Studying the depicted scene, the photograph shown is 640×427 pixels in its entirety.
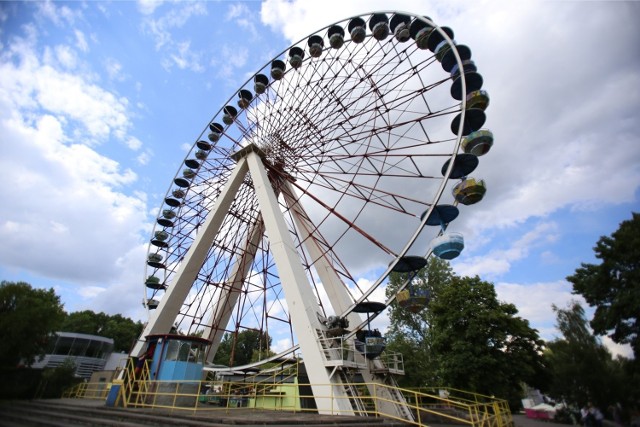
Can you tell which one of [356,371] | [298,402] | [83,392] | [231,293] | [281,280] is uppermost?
[231,293]

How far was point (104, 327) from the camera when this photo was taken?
2371 inches

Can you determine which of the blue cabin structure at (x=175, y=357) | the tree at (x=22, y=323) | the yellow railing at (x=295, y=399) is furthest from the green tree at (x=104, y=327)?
the blue cabin structure at (x=175, y=357)

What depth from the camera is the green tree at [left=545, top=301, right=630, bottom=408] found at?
24.4 m

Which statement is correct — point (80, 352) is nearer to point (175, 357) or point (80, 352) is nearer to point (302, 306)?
point (175, 357)

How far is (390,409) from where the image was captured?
12430 mm

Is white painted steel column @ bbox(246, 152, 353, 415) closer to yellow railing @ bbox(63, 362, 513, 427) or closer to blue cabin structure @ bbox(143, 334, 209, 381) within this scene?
yellow railing @ bbox(63, 362, 513, 427)

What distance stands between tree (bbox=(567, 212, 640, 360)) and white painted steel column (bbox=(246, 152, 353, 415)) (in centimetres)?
1697

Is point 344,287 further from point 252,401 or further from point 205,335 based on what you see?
point 205,335

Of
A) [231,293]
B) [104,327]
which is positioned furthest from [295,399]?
[104,327]

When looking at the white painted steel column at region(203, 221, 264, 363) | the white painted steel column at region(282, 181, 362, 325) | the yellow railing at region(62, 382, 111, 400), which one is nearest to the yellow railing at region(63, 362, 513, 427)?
the yellow railing at region(62, 382, 111, 400)

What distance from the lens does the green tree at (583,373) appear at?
Answer: 80.0 ft

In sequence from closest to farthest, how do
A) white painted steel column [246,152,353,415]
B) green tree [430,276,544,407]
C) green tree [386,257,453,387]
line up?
white painted steel column [246,152,353,415] < green tree [430,276,544,407] < green tree [386,257,453,387]

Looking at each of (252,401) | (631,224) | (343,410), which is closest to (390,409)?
(343,410)

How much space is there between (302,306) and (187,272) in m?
8.52
